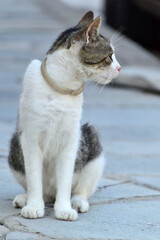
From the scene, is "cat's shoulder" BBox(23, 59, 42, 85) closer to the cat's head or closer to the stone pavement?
the cat's head

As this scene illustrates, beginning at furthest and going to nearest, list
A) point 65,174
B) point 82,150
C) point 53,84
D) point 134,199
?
point 134,199 < point 82,150 < point 65,174 < point 53,84

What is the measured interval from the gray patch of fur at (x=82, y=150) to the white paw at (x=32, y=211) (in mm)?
318

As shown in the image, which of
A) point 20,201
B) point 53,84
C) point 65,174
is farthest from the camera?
point 20,201

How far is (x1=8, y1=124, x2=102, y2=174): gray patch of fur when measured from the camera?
362 centimetres

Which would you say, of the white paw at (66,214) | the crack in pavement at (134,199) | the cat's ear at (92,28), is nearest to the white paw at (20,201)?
the white paw at (66,214)

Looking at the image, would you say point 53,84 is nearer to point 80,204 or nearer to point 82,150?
point 82,150

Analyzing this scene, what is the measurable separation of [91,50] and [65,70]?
0.58ft

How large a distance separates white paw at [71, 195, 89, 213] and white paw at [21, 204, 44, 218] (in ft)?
0.91

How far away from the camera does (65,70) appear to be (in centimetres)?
333

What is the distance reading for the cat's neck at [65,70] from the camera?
332 centimetres

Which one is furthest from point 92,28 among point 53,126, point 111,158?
point 111,158

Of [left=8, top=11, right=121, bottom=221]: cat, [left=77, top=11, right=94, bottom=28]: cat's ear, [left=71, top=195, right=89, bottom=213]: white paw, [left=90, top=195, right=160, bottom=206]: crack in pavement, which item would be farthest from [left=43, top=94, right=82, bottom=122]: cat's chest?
[left=90, top=195, right=160, bottom=206]: crack in pavement

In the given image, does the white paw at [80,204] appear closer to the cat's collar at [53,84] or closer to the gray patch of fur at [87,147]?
the gray patch of fur at [87,147]

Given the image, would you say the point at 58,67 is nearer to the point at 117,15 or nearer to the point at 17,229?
the point at 17,229
